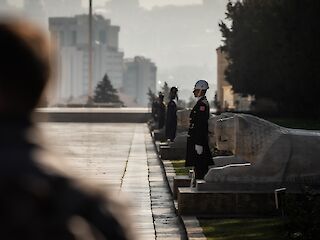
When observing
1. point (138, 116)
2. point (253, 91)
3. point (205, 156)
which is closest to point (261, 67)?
point (253, 91)

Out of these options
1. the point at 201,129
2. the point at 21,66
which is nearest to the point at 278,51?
the point at 201,129

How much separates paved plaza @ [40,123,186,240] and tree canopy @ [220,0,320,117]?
7.18 meters

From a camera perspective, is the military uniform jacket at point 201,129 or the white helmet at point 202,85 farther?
the military uniform jacket at point 201,129

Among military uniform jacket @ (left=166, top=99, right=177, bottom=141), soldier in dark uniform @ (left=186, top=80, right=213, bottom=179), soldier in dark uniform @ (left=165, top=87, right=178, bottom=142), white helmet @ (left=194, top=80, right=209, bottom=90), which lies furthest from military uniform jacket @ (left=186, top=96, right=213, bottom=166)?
military uniform jacket @ (left=166, top=99, right=177, bottom=141)

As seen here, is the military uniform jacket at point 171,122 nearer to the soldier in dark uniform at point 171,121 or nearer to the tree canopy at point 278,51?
the soldier in dark uniform at point 171,121

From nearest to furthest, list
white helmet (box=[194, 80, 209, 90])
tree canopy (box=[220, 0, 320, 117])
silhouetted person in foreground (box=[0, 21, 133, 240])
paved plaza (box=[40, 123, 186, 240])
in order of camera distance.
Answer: silhouetted person in foreground (box=[0, 21, 133, 240]) < paved plaza (box=[40, 123, 186, 240]) < white helmet (box=[194, 80, 209, 90]) < tree canopy (box=[220, 0, 320, 117])

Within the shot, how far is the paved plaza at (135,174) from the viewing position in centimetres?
899

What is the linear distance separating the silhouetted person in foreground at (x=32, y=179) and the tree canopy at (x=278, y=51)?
28.8 m

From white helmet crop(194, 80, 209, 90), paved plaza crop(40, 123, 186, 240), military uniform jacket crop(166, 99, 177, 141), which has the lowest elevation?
paved plaza crop(40, 123, 186, 240)

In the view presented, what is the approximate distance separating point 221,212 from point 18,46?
7979 millimetres

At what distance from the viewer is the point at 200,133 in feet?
36.1

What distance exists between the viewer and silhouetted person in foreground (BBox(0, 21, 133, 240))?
1896 mm

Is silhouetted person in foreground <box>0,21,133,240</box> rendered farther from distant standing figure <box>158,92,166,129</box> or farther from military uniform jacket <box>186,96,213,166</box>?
distant standing figure <box>158,92,166,129</box>

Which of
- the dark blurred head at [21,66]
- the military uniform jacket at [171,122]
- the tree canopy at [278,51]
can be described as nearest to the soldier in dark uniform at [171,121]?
the military uniform jacket at [171,122]
